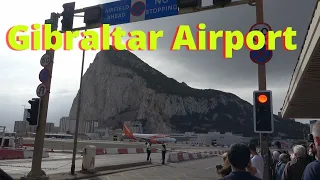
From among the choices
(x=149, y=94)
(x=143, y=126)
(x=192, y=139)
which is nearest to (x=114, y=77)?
(x=149, y=94)

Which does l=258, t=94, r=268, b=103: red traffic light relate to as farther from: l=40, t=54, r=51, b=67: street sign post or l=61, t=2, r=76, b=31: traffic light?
l=40, t=54, r=51, b=67: street sign post

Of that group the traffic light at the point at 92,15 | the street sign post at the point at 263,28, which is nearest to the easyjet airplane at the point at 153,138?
the traffic light at the point at 92,15

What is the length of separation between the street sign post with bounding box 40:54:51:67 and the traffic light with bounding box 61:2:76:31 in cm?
132

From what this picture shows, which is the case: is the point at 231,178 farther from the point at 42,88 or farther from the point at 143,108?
the point at 143,108

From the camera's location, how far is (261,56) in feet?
23.1

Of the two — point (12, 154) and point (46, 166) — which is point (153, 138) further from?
point (46, 166)

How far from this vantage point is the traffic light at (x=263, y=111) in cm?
644

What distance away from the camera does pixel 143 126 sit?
186125mm

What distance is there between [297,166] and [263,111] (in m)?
1.41

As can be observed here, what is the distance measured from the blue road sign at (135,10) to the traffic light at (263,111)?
4.62 metres

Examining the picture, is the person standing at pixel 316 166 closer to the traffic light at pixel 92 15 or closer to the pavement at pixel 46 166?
the traffic light at pixel 92 15

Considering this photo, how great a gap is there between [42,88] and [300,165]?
9.75m

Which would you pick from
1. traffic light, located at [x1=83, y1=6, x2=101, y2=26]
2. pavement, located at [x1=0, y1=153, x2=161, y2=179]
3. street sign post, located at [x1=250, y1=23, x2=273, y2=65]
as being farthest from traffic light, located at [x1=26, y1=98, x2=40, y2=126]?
street sign post, located at [x1=250, y1=23, x2=273, y2=65]

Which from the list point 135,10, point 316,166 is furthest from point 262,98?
point 135,10
